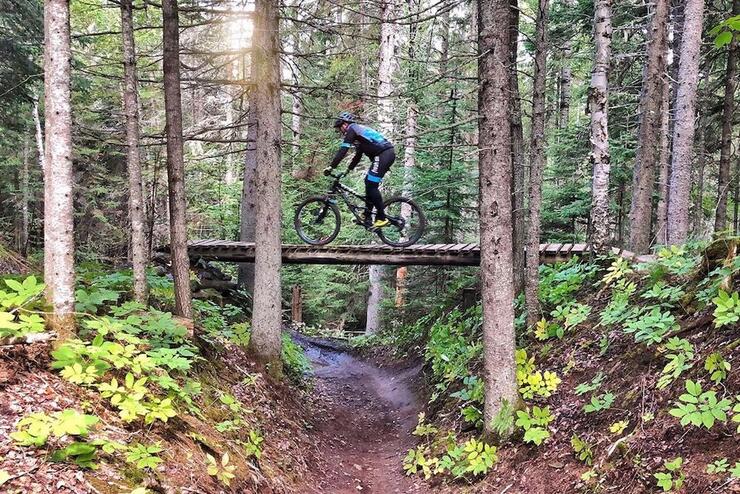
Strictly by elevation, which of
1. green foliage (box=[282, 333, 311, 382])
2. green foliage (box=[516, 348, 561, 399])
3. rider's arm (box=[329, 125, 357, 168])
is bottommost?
green foliage (box=[282, 333, 311, 382])

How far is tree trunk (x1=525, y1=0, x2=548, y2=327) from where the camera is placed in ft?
22.6

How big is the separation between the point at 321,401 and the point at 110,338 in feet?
17.9

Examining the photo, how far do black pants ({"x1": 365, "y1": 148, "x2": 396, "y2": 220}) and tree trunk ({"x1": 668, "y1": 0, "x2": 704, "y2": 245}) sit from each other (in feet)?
19.0

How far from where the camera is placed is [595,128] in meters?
8.02

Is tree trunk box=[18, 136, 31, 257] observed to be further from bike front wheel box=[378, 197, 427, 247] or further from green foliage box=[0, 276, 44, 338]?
green foliage box=[0, 276, 44, 338]

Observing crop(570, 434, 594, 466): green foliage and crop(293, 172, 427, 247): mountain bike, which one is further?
crop(293, 172, 427, 247): mountain bike

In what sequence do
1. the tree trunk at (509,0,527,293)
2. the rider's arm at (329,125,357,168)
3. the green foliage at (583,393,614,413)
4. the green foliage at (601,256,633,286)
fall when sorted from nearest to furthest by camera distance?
the green foliage at (583,393,614,413), the green foliage at (601,256,633,286), the tree trunk at (509,0,527,293), the rider's arm at (329,125,357,168)

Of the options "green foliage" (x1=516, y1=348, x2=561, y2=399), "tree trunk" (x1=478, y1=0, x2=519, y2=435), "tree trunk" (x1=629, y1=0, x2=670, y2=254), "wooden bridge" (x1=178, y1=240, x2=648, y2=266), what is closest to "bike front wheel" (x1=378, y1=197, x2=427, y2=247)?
"wooden bridge" (x1=178, y1=240, x2=648, y2=266)

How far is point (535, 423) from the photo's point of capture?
5348 millimetres

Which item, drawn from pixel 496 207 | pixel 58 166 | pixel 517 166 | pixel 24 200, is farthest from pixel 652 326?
pixel 24 200

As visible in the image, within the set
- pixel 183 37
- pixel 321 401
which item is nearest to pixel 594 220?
pixel 321 401

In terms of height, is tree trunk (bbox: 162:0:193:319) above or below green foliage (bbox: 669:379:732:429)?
above

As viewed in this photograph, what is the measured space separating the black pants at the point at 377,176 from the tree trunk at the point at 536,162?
106 inches

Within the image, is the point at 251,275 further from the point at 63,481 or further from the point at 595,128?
the point at 63,481
